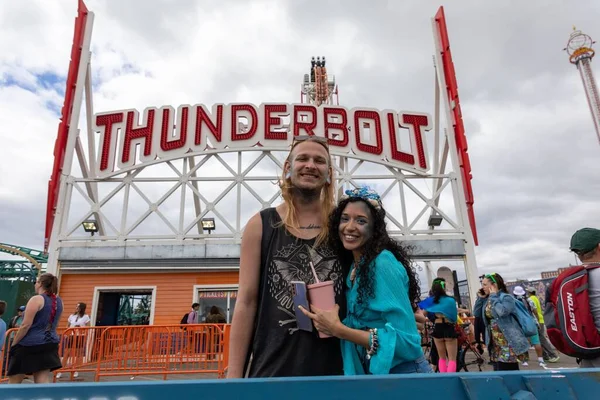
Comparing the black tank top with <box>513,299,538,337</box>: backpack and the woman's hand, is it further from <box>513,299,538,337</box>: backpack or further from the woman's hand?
<box>513,299,538,337</box>: backpack

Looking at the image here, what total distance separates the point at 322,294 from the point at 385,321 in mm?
281

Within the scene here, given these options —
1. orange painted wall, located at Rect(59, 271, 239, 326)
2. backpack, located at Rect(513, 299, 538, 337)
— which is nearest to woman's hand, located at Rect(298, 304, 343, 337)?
backpack, located at Rect(513, 299, 538, 337)

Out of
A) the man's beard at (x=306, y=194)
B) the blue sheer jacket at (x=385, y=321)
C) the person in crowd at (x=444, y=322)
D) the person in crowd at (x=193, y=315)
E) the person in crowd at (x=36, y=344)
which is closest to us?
the blue sheer jacket at (x=385, y=321)

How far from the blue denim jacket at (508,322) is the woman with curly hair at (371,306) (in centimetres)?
437

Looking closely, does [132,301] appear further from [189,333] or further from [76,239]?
[189,333]

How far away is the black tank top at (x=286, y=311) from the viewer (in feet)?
5.14

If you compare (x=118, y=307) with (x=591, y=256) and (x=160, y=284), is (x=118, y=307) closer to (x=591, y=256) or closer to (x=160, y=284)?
(x=160, y=284)

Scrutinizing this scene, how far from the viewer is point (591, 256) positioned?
3115 mm

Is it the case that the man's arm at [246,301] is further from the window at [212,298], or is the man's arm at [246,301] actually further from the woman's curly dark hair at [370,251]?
the window at [212,298]

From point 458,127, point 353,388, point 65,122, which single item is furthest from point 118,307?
point 353,388

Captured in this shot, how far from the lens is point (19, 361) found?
17.1 ft

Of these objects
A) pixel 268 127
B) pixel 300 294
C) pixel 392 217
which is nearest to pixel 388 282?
pixel 300 294

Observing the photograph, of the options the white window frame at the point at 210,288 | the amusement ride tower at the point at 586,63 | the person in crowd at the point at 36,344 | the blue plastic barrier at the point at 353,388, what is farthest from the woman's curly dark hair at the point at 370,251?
the amusement ride tower at the point at 586,63

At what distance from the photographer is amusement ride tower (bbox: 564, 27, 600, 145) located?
60875 mm
